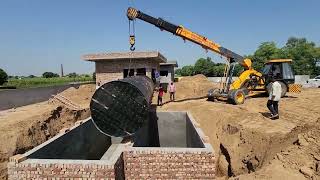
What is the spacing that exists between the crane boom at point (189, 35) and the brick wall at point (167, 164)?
8801 millimetres

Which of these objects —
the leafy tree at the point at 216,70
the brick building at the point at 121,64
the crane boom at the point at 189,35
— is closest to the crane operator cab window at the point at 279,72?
the crane boom at the point at 189,35

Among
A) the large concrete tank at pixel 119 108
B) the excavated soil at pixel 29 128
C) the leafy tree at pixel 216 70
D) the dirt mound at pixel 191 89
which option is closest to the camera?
the large concrete tank at pixel 119 108

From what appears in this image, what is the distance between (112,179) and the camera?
→ 6.23 metres

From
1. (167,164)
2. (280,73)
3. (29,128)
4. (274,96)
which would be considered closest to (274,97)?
(274,96)

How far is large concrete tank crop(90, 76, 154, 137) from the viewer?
8422 mm

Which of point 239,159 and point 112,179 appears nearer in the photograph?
point 112,179

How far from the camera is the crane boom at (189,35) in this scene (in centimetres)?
1458

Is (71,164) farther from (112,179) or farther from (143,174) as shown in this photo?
(143,174)

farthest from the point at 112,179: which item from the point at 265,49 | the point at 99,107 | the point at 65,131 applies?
the point at 265,49

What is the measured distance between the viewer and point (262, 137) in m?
Result: 10.7

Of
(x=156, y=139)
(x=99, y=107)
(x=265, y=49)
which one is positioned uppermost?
(x=265, y=49)

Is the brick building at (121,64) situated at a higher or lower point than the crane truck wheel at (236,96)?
higher

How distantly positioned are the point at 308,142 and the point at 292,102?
10073 millimetres

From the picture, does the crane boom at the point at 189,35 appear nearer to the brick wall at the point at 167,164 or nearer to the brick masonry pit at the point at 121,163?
the brick masonry pit at the point at 121,163
